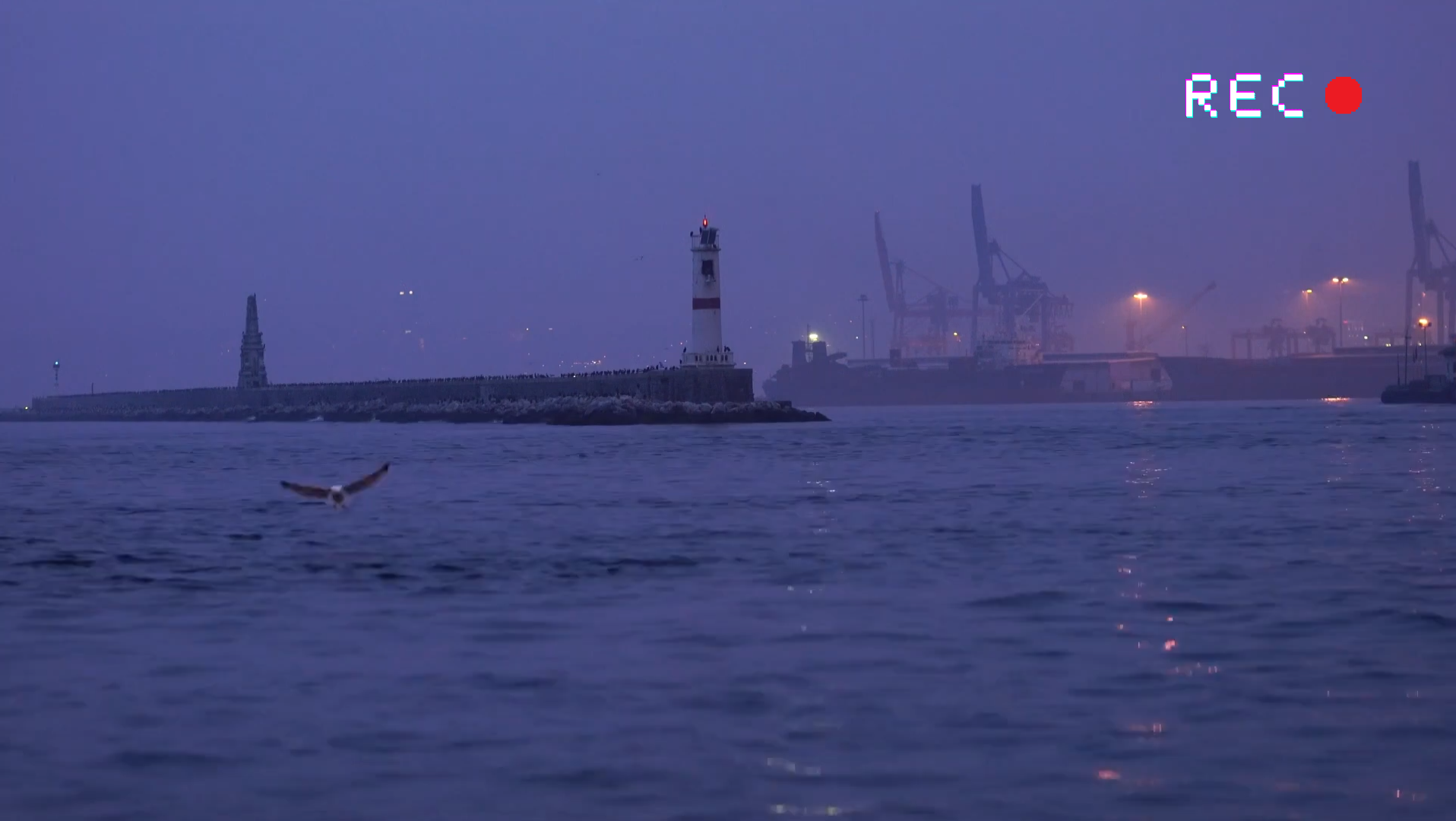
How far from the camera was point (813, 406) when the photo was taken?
19512 centimetres

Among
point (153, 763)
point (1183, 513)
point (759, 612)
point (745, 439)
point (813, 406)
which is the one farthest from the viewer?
point (813, 406)

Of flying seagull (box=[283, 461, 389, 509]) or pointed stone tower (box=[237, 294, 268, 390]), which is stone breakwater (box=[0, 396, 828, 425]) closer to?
pointed stone tower (box=[237, 294, 268, 390])

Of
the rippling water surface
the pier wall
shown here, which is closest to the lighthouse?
the pier wall

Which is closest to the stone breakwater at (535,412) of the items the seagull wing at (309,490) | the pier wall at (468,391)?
the pier wall at (468,391)

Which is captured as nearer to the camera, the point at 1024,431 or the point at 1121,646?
the point at 1121,646

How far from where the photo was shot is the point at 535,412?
89500 millimetres

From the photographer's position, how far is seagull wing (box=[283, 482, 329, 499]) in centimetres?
1969

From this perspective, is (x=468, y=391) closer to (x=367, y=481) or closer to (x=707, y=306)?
(x=707, y=306)

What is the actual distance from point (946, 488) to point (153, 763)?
2544 cm

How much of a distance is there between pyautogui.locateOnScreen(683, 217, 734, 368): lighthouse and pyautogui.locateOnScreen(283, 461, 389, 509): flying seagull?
57.1 meters

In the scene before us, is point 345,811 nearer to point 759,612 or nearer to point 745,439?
point 759,612

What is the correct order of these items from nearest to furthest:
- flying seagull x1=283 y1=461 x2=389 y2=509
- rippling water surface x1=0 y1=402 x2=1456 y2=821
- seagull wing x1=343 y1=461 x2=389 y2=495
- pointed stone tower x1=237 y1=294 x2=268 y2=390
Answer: rippling water surface x1=0 y1=402 x2=1456 y2=821, flying seagull x1=283 y1=461 x2=389 y2=509, seagull wing x1=343 y1=461 x2=389 y2=495, pointed stone tower x1=237 y1=294 x2=268 y2=390

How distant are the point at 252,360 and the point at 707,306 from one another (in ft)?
195

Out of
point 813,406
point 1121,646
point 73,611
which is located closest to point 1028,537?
point 1121,646
